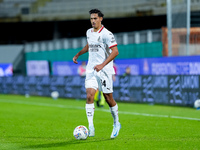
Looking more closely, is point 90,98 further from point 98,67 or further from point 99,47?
point 99,47

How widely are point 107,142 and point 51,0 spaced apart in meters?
37.7

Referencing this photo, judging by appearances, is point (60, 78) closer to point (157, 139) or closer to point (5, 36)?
point (157, 139)

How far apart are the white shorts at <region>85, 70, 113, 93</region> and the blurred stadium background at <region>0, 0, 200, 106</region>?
8711 millimetres

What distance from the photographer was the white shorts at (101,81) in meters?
8.20

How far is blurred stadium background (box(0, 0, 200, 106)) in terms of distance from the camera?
724 inches

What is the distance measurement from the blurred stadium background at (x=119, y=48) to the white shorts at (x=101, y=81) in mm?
8711

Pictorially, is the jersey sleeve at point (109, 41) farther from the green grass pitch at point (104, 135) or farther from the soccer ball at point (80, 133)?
the green grass pitch at point (104, 135)

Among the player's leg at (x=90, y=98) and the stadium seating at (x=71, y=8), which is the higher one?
the stadium seating at (x=71, y=8)

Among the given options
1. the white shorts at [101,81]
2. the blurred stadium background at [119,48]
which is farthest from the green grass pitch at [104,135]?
the blurred stadium background at [119,48]

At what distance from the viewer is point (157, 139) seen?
8.21m

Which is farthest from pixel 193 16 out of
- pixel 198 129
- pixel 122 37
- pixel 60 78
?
pixel 198 129

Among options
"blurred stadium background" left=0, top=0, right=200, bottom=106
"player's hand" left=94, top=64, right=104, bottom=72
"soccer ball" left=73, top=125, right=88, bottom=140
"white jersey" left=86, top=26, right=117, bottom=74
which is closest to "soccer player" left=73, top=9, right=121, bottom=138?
"white jersey" left=86, top=26, right=117, bottom=74

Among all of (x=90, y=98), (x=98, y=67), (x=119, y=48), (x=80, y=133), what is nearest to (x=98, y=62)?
(x=98, y=67)

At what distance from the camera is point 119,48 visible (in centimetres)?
2567
